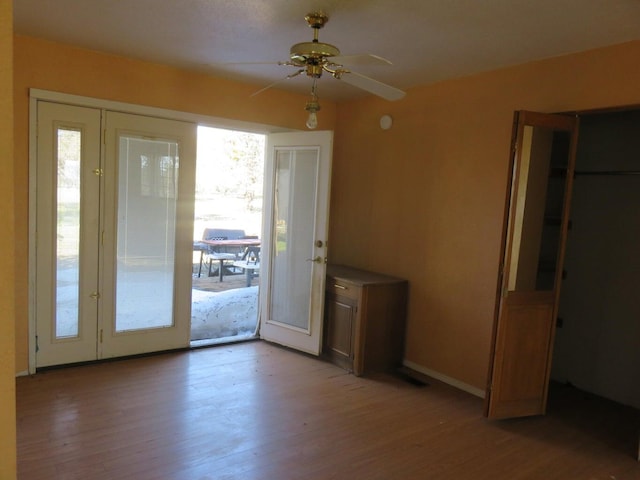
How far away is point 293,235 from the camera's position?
4.23m

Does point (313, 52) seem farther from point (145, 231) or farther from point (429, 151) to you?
point (145, 231)

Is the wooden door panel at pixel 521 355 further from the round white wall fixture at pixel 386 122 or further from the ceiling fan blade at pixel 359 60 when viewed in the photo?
the round white wall fixture at pixel 386 122

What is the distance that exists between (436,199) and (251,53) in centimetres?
189

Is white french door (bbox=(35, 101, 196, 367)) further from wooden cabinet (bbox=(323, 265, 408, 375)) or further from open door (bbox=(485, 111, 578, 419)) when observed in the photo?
open door (bbox=(485, 111, 578, 419))

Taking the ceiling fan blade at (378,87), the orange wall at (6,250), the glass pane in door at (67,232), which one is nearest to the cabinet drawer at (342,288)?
the ceiling fan blade at (378,87)

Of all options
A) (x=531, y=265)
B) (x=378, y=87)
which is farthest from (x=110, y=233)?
(x=531, y=265)

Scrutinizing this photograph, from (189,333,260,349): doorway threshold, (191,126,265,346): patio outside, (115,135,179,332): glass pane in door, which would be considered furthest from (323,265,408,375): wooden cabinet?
(191,126,265,346): patio outside

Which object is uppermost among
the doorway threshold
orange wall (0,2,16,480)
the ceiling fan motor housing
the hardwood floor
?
the ceiling fan motor housing

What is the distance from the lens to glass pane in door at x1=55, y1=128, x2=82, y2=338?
11.0ft

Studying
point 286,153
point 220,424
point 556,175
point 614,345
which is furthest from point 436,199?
point 220,424

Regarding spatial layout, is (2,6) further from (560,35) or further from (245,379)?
(245,379)

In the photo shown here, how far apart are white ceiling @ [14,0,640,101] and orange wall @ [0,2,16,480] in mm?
1601

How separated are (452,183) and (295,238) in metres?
1.54

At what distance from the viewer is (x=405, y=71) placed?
3430 millimetres
